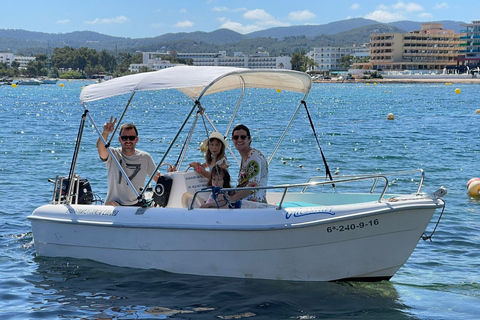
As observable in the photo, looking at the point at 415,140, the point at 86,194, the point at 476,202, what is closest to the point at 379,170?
the point at 476,202

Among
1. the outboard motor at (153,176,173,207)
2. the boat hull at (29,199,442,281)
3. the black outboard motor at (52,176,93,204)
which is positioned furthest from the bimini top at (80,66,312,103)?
the boat hull at (29,199,442,281)

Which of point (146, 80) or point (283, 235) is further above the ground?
point (146, 80)

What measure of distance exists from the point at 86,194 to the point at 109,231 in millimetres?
1168

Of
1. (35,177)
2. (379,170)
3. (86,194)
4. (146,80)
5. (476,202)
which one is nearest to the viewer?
(146,80)

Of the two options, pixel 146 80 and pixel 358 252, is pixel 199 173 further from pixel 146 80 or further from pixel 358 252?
pixel 358 252

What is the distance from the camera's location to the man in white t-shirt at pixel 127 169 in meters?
8.88

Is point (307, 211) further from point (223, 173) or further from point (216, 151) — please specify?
point (216, 151)

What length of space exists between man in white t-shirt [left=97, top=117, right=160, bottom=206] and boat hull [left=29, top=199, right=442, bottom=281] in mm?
479

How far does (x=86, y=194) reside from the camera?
9469 millimetres

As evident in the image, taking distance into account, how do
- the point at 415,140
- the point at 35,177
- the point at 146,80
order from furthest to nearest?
the point at 415,140
the point at 35,177
the point at 146,80

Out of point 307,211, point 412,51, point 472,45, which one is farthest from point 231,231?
point 412,51

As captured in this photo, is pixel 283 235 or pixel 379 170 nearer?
pixel 283 235

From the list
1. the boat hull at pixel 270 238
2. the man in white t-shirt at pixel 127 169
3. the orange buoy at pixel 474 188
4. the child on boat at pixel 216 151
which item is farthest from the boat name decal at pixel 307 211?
the orange buoy at pixel 474 188

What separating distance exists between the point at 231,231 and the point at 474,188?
850 centimetres
